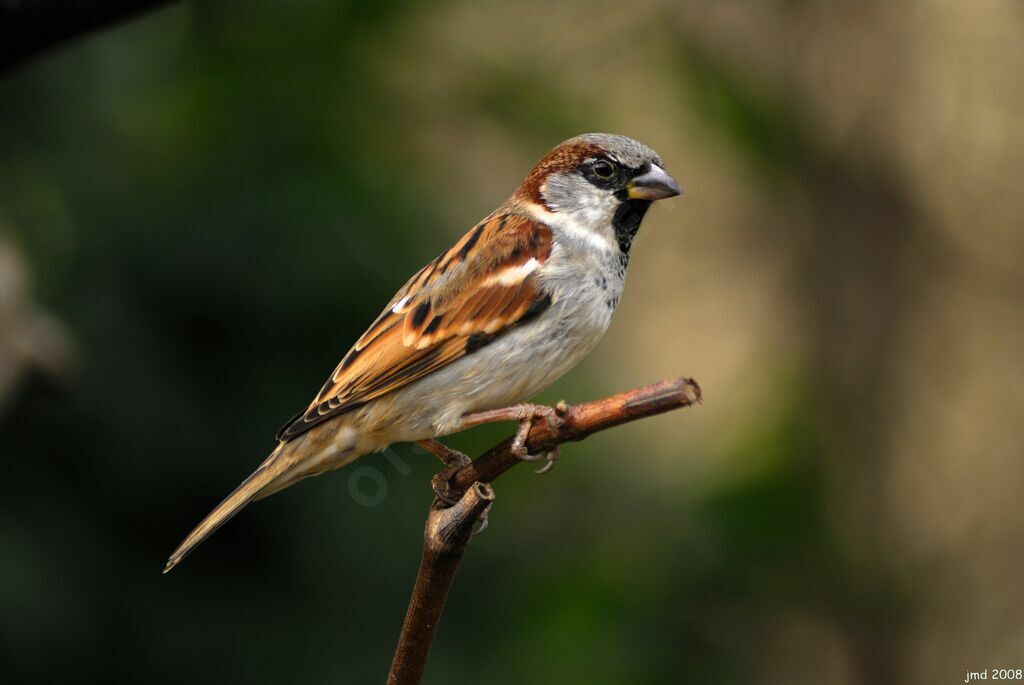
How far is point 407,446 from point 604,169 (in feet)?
4.58

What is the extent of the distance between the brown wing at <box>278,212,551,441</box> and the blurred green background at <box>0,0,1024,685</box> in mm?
389

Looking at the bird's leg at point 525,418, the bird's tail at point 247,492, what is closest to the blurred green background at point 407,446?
the bird's leg at point 525,418

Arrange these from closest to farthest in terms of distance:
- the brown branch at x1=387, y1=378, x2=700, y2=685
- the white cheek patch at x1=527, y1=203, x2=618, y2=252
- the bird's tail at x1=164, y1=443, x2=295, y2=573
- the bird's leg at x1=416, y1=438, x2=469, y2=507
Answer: the brown branch at x1=387, y1=378, x2=700, y2=685 → the bird's leg at x1=416, y1=438, x2=469, y2=507 → the bird's tail at x1=164, y1=443, x2=295, y2=573 → the white cheek patch at x1=527, y1=203, x2=618, y2=252

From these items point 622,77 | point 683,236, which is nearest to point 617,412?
point 622,77

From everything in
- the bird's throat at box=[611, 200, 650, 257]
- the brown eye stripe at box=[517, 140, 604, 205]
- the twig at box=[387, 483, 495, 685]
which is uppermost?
the brown eye stripe at box=[517, 140, 604, 205]

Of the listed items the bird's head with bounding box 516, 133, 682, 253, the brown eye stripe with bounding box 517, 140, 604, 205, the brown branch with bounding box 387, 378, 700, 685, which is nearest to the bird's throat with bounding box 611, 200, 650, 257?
the bird's head with bounding box 516, 133, 682, 253

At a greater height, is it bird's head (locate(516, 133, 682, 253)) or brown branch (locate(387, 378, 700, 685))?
bird's head (locate(516, 133, 682, 253))

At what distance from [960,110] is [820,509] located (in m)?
2.24

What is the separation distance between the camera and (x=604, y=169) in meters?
2.76

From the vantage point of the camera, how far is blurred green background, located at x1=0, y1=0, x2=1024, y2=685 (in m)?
3.73

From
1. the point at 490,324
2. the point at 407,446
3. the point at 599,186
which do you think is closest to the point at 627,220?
the point at 599,186

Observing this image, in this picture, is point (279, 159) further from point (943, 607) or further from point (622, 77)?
point (943, 607)

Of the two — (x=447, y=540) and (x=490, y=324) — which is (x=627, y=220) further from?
(x=447, y=540)

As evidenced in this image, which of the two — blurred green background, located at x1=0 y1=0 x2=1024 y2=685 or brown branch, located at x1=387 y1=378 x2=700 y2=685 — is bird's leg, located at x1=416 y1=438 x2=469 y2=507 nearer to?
brown branch, located at x1=387 y1=378 x2=700 y2=685
